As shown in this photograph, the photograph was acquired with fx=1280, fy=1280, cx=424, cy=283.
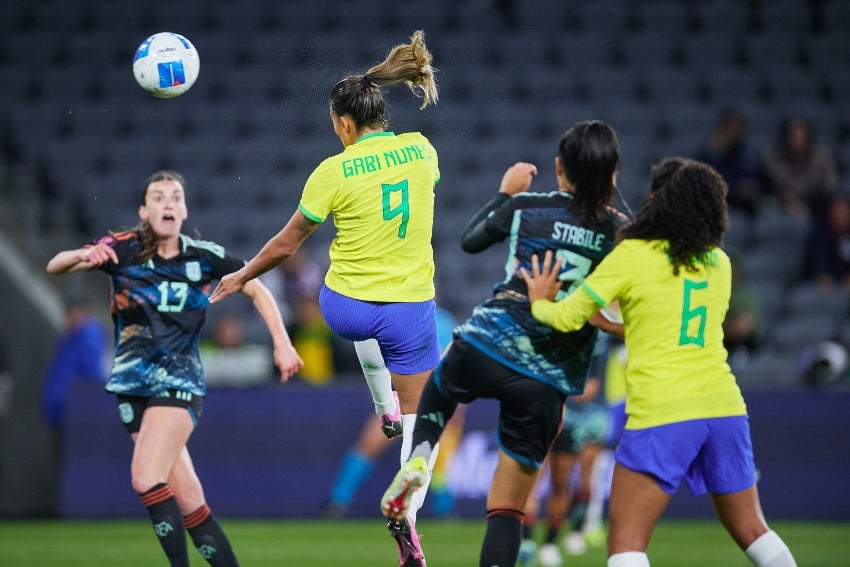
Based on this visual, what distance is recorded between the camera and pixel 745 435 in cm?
547

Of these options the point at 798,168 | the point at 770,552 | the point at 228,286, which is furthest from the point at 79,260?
the point at 798,168

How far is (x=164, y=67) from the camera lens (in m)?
7.01

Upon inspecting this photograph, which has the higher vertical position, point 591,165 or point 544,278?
point 591,165

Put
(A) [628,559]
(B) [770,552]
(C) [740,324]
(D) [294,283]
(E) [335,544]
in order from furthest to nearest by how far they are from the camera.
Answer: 1. (D) [294,283]
2. (C) [740,324]
3. (E) [335,544]
4. (B) [770,552]
5. (A) [628,559]

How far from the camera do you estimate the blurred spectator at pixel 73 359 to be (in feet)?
42.9

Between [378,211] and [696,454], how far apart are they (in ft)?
6.62

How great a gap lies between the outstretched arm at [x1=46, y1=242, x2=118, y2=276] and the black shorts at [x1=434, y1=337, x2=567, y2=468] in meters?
2.04

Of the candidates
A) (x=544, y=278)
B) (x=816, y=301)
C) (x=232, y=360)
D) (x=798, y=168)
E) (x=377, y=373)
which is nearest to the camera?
(x=544, y=278)

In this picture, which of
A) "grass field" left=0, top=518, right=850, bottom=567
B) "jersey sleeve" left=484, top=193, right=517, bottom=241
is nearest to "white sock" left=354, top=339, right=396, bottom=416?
"jersey sleeve" left=484, top=193, right=517, bottom=241

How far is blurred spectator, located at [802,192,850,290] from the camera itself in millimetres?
13672

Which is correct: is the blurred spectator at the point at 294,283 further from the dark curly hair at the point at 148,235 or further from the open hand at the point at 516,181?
the open hand at the point at 516,181

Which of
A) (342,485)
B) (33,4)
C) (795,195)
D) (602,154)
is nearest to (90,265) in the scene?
(602,154)

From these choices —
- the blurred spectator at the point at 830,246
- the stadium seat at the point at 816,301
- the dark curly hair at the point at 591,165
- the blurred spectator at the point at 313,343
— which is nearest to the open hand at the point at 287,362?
the dark curly hair at the point at 591,165

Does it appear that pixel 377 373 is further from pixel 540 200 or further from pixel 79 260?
pixel 79 260
